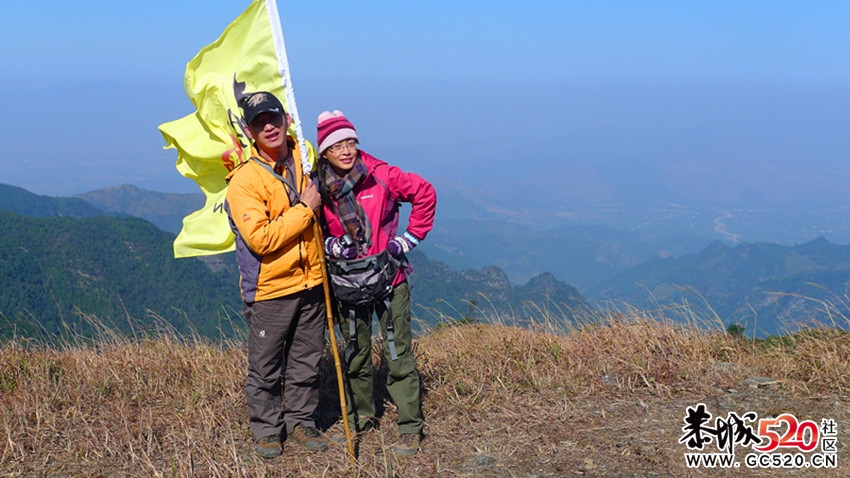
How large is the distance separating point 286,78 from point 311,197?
Result: 2.63ft

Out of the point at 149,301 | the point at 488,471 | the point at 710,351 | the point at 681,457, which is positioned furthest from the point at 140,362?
the point at 149,301

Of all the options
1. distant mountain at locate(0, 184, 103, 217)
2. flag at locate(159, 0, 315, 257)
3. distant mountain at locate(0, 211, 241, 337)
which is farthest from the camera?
distant mountain at locate(0, 184, 103, 217)

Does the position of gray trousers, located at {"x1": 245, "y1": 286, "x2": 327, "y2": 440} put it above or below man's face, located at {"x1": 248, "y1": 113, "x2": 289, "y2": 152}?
below

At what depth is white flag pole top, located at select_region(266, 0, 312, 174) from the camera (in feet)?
13.9

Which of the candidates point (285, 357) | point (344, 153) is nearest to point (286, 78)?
point (344, 153)

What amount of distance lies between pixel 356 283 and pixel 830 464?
315 centimetres

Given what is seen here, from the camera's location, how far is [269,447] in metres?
4.49

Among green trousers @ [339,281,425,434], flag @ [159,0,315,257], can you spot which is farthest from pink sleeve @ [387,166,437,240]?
flag @ [159,0,315,257]

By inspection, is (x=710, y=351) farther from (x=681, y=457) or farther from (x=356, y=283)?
(x=356, y=283)

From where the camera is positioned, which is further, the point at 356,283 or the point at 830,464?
the point at 356,283

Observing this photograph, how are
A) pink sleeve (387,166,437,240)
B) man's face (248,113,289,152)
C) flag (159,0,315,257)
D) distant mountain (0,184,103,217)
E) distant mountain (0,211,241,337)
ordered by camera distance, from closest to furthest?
man's face (248,113,289,152), pink sleeve (387,166,437,240), flag (159,0,315,257), distant mountain (0,211,241,337), distant mountain (0,184,103,217)

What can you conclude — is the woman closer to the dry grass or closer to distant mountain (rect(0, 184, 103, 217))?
the dry grass

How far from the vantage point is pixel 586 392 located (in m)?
5.36

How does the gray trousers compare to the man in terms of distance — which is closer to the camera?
the man
